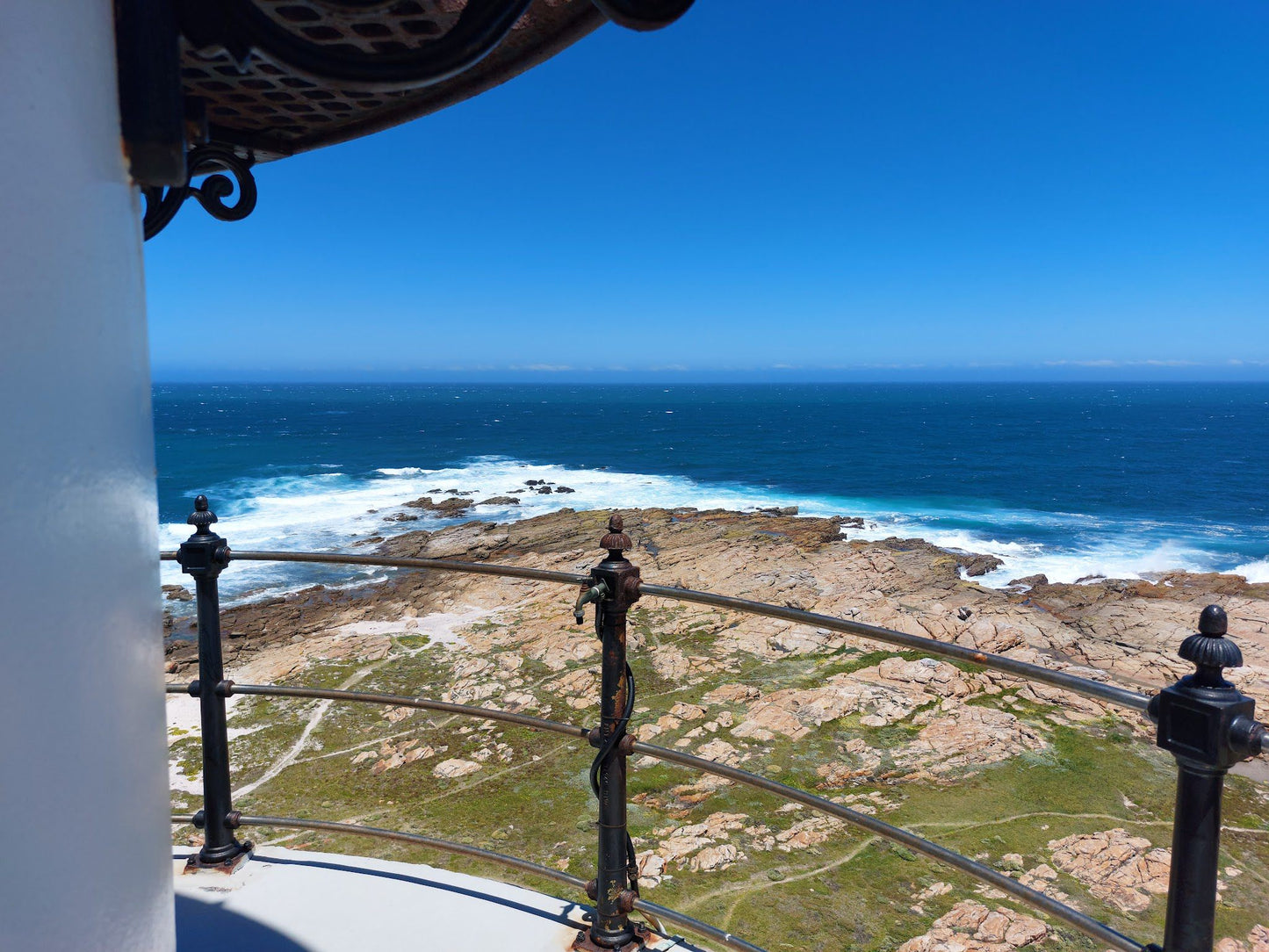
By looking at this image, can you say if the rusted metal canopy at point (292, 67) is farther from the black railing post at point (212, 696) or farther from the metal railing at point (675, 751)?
the black railing post at point (212, 696)

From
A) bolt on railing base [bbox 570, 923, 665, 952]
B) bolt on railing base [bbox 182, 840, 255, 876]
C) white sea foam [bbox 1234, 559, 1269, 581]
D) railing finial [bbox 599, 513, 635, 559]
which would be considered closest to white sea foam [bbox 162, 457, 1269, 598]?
white sea foam [bbox 1234, 559, 1269, 581]

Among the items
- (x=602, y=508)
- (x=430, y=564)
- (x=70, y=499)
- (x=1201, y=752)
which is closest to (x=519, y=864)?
(x=430, y=564)

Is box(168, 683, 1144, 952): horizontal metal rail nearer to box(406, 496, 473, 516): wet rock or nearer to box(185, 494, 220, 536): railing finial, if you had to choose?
box(185, 494, 220, 536): railing finial

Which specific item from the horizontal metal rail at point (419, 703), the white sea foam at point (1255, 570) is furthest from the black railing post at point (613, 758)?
the white sea foam at point (1255, 570)

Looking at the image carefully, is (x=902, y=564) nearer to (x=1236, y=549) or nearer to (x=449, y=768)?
(x=449, y=768)

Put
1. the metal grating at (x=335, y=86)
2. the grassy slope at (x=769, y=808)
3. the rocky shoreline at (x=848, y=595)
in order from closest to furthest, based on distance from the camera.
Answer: the metal grating at (x=335, y=86) < the grassy slope at (x=769, y=808) < the rocky shoreline at (x=848, y=595)

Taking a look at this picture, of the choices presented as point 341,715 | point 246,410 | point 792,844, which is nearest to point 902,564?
point 792,844
